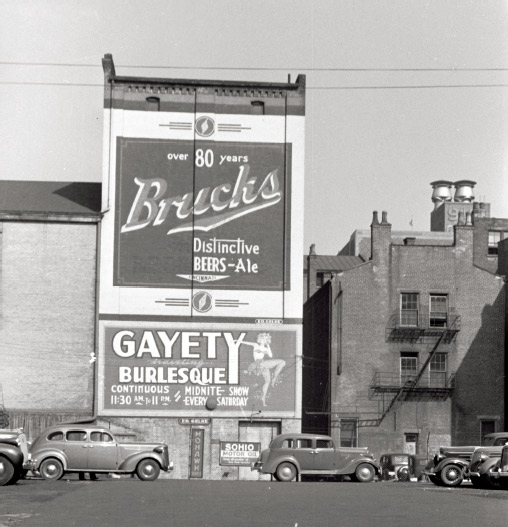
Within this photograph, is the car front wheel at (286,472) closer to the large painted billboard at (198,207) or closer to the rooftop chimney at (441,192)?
the large painted billboard at (198,207)

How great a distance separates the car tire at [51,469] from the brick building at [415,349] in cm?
2513

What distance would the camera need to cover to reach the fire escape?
5850cm

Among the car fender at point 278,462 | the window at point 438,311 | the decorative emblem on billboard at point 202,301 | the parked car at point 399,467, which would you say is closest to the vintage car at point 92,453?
the car fender at point 278,462

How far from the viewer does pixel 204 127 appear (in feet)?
176

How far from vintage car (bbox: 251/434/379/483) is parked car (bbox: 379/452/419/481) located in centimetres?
912

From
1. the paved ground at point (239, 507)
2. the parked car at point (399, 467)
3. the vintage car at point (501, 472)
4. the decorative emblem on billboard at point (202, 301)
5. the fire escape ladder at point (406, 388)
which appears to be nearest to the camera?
the paved ground at point (239, 507)

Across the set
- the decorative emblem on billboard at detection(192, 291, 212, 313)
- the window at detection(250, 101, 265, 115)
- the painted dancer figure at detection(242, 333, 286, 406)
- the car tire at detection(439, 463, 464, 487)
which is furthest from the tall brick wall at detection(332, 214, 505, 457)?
the car tire at detection(439, 463, 464, 487)

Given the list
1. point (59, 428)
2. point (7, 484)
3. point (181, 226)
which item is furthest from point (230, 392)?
point (7, 484)

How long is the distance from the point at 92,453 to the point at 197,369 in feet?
54.8

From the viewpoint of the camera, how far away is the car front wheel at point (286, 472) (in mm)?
38500

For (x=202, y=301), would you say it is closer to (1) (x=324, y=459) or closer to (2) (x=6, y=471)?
Answer: (1) (x=324, y=459)

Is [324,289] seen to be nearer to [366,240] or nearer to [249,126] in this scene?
[249,126]

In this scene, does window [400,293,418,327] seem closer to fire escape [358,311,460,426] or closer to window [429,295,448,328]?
fire escape [358,311,460,426]

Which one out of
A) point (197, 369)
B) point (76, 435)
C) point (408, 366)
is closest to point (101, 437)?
point (76, 435)
